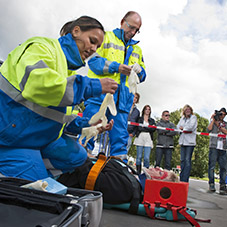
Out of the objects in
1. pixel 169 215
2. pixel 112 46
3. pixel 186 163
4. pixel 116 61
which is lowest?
pixel 169 215

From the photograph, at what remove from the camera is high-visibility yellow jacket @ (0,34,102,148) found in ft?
4.24

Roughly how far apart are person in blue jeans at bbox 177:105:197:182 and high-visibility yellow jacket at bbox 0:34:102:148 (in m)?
3.80

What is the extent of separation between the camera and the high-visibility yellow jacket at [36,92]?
1.29 meters

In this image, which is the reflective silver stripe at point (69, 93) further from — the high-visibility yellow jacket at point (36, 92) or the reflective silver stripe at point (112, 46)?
the reflective silver stripe at point (112, 46)

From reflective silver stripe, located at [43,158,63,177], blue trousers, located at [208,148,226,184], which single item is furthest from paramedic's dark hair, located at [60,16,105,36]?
blue trousers, located at [208,148,226,184]

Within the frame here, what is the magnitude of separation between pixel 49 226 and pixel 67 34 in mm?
1323

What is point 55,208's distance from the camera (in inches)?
33.5

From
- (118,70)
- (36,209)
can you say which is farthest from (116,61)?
(36,209)

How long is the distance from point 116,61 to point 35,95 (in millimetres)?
2037

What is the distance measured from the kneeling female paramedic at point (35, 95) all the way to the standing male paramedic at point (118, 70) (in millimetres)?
1345

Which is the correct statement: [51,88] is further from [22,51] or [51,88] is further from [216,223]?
[216,223]

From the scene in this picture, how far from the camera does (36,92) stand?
1.30 m

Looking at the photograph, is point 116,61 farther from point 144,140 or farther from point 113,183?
point 144,140

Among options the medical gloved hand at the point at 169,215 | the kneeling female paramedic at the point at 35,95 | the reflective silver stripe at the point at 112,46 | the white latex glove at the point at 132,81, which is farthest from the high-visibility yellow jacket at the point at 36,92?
the reflective silver stripe at the point at 112,46
